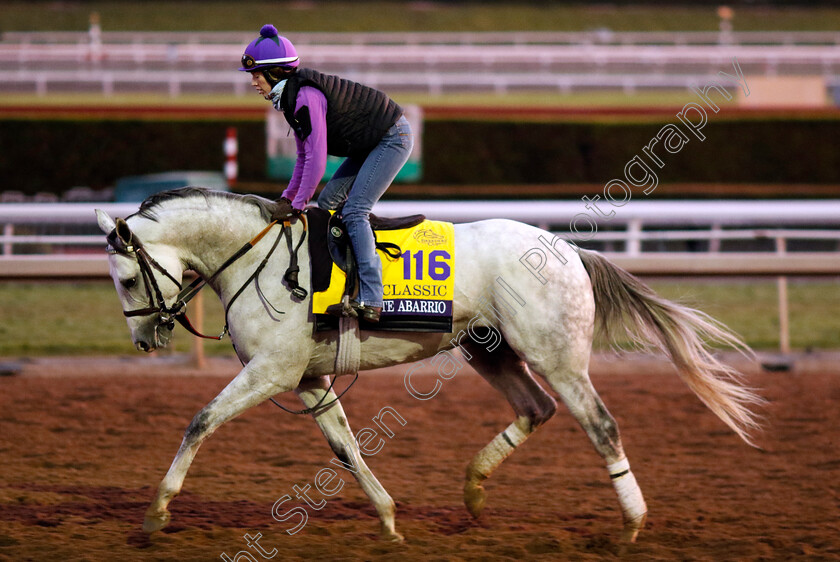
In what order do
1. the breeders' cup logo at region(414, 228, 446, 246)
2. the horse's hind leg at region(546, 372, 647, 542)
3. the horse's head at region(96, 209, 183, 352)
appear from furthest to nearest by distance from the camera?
the breeders' cup logo at region(414, 228, 446, 246)
the horse's hind leg at region(546, 372, 647, 542)
the horse's head at region(96, 209, 183, 352)

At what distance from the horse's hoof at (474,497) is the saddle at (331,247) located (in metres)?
1.07

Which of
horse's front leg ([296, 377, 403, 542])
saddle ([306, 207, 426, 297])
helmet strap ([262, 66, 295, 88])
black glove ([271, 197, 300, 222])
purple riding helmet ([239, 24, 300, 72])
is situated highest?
purple riding helmet ([239, 24, 300, 72])

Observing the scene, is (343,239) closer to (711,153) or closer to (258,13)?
(711,153)

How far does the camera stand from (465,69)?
84.6ft

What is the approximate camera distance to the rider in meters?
4.14

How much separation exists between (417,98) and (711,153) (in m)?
8.79

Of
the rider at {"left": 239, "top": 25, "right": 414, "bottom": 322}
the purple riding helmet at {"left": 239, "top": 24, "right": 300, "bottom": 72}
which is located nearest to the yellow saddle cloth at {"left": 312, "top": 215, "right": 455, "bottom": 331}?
the rider at {"left": 239, "top": 25, "right": 414, "bottom": 322}

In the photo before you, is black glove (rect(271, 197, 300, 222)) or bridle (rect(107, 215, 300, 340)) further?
black glove (rect(271, 197, 300, 222))

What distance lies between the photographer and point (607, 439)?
14.0 feet

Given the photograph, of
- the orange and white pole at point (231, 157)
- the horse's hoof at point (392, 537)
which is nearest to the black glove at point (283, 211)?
the horse's hoof at point (392, 537)

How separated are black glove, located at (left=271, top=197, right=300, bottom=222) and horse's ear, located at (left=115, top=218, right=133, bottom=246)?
2.01 ft

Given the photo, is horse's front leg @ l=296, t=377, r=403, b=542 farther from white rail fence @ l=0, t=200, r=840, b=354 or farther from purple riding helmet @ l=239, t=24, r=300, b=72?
white rail fence @ l=0, t=200, r=840, b=354

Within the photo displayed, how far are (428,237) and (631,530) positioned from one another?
1542mm

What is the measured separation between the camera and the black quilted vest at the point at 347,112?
4148 mm
